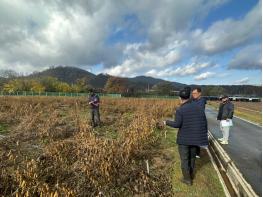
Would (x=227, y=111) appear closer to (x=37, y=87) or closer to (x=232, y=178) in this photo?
(x=232, y=178)

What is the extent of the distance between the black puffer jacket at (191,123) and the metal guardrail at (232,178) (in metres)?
1.05

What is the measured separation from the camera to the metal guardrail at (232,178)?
4.86 metres

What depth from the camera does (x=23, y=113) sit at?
1574 centimetres

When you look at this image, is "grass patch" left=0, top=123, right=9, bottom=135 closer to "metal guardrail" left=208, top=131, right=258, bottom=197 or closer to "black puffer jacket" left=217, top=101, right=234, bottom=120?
"metal guardrail" left=208, top=131, right=258, bottom=197

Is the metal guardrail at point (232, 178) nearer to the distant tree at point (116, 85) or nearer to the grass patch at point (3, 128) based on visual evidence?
the grass patch at point (3, 128)

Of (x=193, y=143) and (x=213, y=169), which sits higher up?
(x=193, y=143)

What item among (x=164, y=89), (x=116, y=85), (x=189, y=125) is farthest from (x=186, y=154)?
(x=116, y=85)

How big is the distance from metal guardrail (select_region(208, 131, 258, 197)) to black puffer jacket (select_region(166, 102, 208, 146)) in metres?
1.05

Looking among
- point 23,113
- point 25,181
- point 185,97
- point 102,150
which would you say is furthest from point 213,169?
point 23,113

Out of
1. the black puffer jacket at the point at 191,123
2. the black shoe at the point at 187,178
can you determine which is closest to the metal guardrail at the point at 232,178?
the black shoe at the point at 187,178

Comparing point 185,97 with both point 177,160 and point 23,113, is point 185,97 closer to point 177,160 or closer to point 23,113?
point 177,160

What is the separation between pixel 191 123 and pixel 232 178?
1754mm

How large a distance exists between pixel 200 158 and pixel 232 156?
1.26 meters

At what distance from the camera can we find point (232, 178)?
586 centimetres
